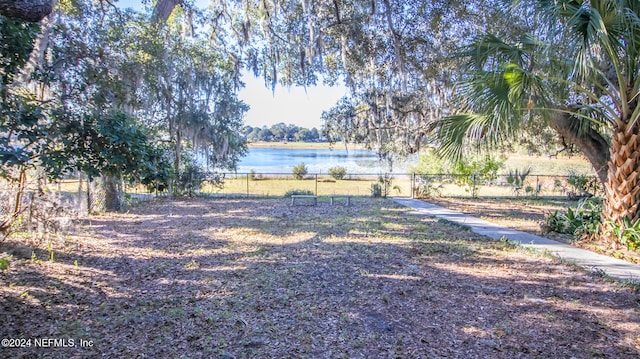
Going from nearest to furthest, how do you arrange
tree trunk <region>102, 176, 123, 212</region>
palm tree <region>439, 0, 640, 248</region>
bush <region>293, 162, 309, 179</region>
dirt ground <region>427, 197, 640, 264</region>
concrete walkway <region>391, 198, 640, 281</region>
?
palm tree <region>439, 0, 640, 248</region> → concrete walkway <region>391, 198, 640, 281</region> → dirt ground <region>427, 197, 640, 264</region> → tree trunk <region>102, 176, 123, 212</region> → bush <region>293, 162, 309, 179</region>

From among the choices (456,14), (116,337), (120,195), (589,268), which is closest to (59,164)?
(116,337)

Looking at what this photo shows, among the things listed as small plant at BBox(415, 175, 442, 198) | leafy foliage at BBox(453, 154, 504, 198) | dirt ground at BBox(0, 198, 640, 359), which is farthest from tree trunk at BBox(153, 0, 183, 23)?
leafy foliage at BBox(453, 154, 504, 198)

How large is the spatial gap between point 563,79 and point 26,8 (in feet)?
20.4

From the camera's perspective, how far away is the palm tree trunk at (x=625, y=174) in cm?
530

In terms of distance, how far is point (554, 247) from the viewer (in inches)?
231

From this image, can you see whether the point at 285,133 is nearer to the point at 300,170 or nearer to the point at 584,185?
the point at 300,170

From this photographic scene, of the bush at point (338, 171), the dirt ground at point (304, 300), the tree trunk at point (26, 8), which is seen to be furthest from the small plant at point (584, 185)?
the tree trunk at point (26, 8)

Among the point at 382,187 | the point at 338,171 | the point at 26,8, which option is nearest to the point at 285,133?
the point at 338,171

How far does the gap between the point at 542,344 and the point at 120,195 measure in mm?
10080

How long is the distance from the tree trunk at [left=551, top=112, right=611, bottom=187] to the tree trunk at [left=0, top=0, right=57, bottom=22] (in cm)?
804

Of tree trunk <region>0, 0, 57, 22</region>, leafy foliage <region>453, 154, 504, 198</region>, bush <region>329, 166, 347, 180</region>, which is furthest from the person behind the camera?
bush <region>329, 166, 347, 180</region>

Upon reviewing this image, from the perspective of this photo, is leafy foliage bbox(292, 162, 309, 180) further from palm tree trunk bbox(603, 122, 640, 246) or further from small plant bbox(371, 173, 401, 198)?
palm tree trunk bbox(603, 122, 640, 246)

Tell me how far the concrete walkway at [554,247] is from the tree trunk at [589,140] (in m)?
2.16

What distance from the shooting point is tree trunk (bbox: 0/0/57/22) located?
2240mm
